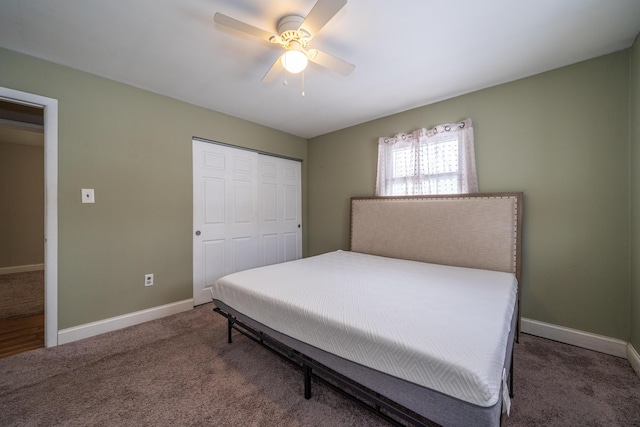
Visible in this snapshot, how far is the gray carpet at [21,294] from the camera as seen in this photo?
2.74 meters

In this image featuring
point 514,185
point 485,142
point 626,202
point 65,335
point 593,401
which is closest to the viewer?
point 593,401

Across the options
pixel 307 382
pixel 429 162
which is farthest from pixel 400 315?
pixel 429 162

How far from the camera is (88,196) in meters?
2.20

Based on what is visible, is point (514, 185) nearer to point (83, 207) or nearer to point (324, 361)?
point (324, 361)

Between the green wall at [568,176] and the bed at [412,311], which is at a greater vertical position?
the green wall at [568,176]

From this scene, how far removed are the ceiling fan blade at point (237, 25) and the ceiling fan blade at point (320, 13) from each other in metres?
0.29

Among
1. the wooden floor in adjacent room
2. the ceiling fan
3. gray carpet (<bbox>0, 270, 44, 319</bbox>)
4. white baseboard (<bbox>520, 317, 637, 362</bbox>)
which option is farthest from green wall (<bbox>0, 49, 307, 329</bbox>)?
white baseboard (<bbox>520, 317, 637, 362</bbox>)

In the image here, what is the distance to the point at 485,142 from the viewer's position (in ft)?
8.21

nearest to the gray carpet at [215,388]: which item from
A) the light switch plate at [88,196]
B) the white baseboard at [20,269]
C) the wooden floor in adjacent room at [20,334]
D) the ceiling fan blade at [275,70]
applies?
the wooden floor in adjacent room at [20,334]

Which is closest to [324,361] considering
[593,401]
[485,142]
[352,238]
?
[593,401]

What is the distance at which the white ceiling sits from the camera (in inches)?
59.4

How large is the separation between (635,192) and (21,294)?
6.80m

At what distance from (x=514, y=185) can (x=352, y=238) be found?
6.35 feet

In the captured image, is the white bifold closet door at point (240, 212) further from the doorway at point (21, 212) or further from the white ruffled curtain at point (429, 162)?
the doorway at point (21, 212)
